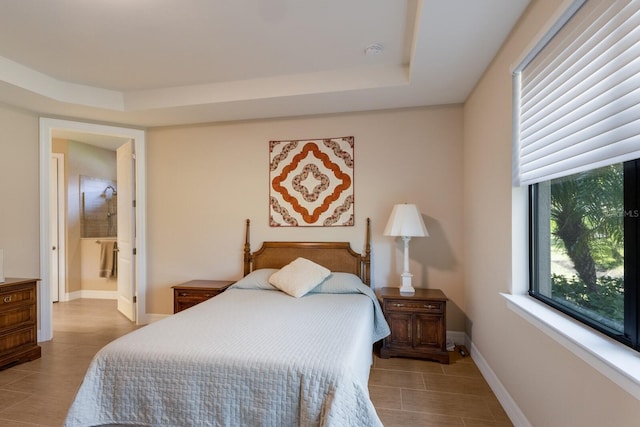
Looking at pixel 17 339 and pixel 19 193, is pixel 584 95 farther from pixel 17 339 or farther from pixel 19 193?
pixel 19 193

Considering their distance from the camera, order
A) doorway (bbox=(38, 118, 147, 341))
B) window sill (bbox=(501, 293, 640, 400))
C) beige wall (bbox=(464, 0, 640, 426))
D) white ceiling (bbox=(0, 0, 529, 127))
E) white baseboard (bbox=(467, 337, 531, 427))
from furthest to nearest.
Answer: doorway (bbox=(38, 118, 147, 341)), white ceiling (bbox=(0, 0, 529, 127)), white baseboard (bbox=(467, 337, 531, 427)), beige wall (bbox=(464, 0, 640, 426)), window sill (bbox=(501, 293, 640, 400))

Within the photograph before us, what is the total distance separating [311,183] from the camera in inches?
138

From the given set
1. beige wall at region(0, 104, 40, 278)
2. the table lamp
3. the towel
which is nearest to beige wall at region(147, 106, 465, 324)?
the table lamp

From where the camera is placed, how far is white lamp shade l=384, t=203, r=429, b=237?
2930mm

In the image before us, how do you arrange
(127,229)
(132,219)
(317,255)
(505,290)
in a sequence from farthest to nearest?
(127,229) < (132,219) < (317,255) < (505,290)

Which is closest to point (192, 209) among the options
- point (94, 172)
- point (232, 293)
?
point (232, 293)

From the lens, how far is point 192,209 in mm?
3836

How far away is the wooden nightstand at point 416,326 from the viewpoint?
282cm

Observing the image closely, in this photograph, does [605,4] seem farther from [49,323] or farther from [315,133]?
[49,323]

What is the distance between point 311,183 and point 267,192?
21.1 inches

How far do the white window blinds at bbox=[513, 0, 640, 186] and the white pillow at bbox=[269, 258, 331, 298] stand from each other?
1.86 m

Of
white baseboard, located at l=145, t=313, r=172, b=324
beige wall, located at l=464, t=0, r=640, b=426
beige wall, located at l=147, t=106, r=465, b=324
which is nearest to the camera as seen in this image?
beige wall, located at l=464, t=0, r=640, b=426

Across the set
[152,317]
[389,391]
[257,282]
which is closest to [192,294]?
[257,282]

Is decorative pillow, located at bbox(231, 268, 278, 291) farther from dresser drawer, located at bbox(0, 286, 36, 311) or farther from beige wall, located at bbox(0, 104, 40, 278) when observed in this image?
beige wall, located at bbox(0, 104, 40, 278)
